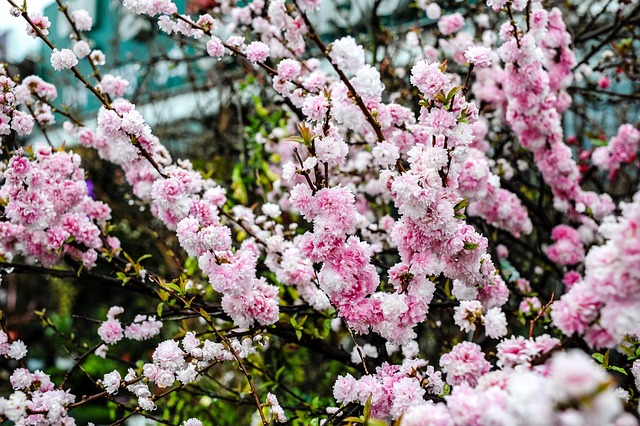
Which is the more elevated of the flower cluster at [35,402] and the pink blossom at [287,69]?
the pink blossom at [287,69]

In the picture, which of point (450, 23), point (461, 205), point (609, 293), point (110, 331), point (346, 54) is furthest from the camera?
point (450, 23)

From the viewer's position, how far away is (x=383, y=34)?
291cm

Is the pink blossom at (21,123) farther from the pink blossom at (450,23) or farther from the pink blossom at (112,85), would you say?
the pink blossom at (450,23)

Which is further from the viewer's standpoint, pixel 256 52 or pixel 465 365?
pixel 256 52

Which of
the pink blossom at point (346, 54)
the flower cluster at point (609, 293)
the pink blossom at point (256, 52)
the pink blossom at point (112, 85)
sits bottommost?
the flower cluster at point (609, 293)

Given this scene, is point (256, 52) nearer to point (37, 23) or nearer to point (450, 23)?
point (37, 23)

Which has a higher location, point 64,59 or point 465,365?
point 64,59

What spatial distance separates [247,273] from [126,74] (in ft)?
13.1

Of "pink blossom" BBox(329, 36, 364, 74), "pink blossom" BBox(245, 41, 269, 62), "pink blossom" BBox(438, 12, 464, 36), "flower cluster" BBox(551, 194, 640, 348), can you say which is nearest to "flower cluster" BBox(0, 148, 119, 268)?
"pink blossom" BBox(245, 41, 269, 62)

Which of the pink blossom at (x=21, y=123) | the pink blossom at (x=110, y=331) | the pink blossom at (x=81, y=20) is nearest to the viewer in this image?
the pink blossom at (x=21, y=123)

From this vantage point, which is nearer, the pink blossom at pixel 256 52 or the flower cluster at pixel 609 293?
the flower cluster at pixel 609 293

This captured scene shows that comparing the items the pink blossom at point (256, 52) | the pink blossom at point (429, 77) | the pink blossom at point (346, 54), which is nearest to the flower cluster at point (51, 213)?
the pink blossom at point (256, 52)

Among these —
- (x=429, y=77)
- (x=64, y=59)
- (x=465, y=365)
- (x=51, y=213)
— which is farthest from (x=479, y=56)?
(x=51, y=213)

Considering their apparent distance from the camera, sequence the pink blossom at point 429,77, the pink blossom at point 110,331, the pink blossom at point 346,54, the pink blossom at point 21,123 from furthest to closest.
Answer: the pink blossom at point 110,331 < the pink blossom at point 21,123 < the pink blossom at point 346,54 < the pink blossom at point 429,77
